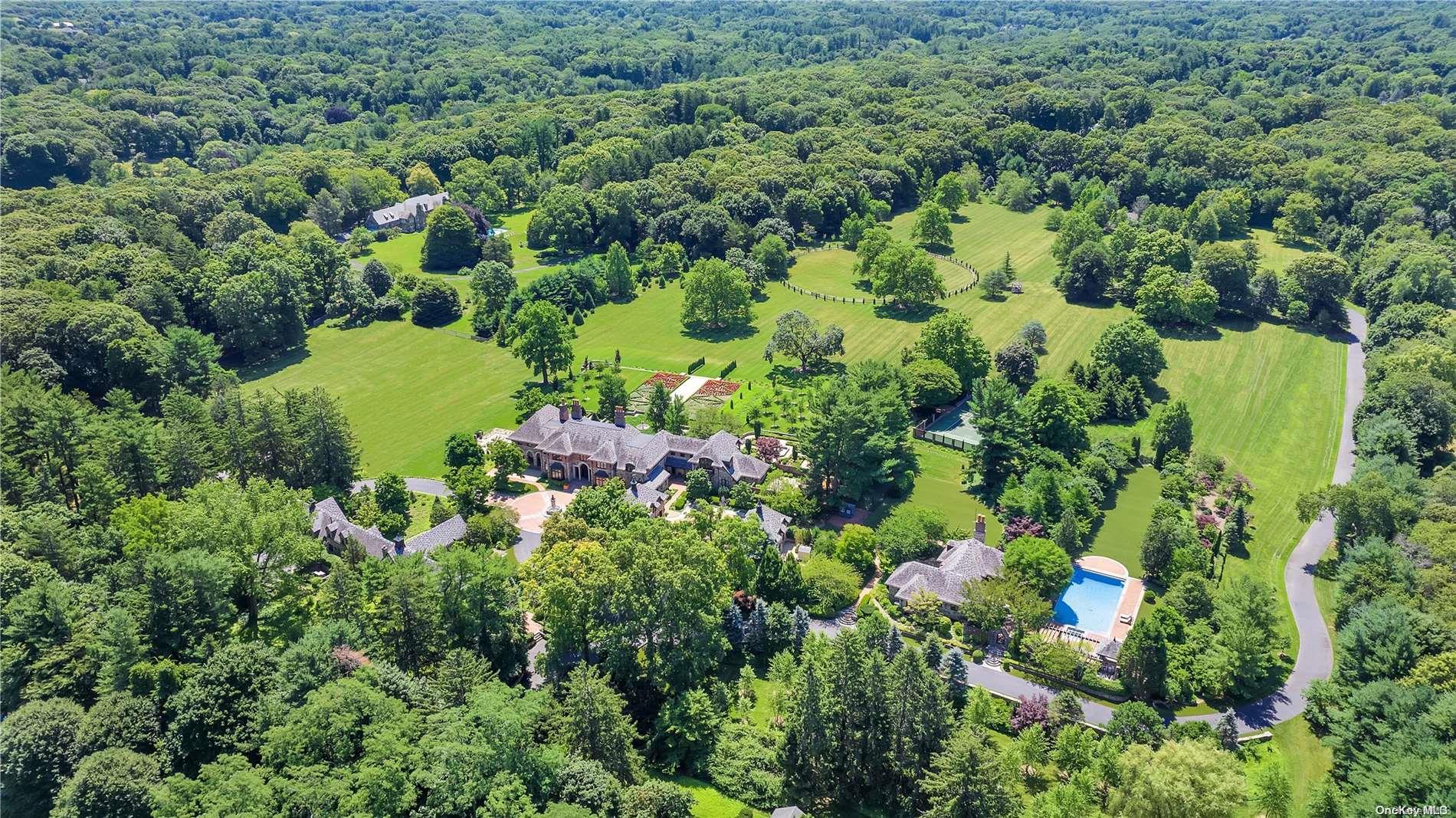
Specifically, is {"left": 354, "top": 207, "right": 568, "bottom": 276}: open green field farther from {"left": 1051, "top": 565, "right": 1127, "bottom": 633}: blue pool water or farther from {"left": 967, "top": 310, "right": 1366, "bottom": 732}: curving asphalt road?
{"left": 967, "top": 310, "right": 1366, "bottom": 732}: curving asphalt road

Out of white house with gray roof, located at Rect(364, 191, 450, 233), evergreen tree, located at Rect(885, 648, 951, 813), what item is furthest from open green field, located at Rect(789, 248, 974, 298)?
evergreen tree, located at Rect(885, 648, 951, 813)

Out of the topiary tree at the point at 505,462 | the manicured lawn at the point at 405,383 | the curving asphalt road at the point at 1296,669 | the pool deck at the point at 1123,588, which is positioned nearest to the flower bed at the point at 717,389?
the manicured lawn at the point at 405,383

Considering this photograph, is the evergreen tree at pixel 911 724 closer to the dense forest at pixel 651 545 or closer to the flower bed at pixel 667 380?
the dense forest at pixel 651 545

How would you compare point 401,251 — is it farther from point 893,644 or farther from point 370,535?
point 893,644

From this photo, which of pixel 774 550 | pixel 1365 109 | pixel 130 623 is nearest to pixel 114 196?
pixel 130 623

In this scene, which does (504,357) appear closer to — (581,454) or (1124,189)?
(581,454)
